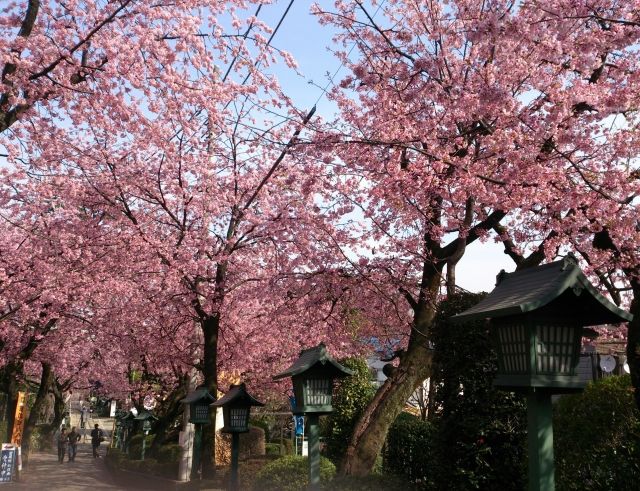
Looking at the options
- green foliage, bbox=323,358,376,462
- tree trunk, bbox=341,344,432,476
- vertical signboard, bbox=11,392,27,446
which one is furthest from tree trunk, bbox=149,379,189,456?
tree trunk, bbox=341,344,432,476

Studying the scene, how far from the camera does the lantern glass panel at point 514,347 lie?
4.18 metres

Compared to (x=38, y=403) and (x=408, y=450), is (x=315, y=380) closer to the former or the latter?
(x=408, y=450)

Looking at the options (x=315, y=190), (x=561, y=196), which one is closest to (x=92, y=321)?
(x=315, y=190)

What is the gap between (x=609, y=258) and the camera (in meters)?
9.16

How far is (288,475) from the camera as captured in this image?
1034 cm

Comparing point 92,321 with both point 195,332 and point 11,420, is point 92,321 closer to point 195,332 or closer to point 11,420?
point 195,332

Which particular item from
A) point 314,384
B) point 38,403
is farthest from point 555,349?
point 38,403

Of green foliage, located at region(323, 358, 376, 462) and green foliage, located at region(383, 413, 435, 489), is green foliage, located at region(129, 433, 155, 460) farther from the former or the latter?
green foliage, located at region(383, 413, 435, 489)

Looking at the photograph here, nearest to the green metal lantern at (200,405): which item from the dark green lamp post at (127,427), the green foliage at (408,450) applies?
the green foliage at (408,450)

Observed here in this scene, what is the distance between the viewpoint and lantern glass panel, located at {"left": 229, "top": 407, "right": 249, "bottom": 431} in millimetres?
11656

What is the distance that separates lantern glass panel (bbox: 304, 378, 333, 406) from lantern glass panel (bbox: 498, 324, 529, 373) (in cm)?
395

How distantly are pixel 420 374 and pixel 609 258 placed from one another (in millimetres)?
3521

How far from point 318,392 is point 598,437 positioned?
349 centimetres

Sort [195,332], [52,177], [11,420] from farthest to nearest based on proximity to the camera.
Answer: [11,420]
[195,332]
[52,177]
